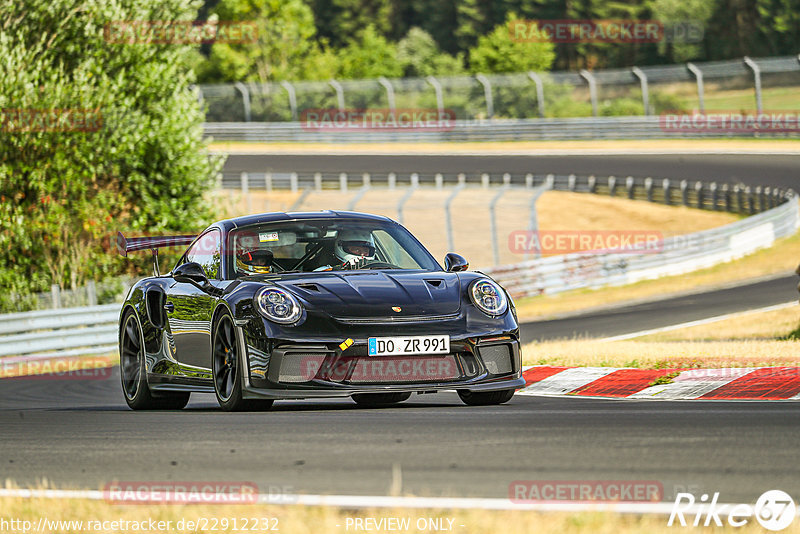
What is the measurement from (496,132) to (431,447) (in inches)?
1879

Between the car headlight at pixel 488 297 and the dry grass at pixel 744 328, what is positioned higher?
the car headlight at pixel 488 297

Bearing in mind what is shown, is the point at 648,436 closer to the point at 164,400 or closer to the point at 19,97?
the point at 164,400

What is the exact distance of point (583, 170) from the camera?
4575cm

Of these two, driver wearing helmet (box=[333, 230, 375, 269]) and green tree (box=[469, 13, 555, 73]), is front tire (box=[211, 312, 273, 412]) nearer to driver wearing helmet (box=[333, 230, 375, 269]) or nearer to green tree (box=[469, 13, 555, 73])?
driver wearing helmet (box=[333, 230, 375, 269])

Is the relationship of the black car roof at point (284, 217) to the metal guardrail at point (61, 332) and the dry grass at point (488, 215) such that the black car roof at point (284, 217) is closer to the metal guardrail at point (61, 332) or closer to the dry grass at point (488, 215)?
the metal guardrail at point (61, 332)

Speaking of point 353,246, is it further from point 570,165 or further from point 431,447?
point 570,165

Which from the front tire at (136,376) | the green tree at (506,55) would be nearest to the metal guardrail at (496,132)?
the green tree at (506,55)

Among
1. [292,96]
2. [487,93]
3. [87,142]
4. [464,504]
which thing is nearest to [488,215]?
[87,142]

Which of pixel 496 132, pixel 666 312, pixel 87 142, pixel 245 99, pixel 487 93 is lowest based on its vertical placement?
pixel 496 132

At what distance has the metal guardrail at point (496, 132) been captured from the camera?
50.8 meters

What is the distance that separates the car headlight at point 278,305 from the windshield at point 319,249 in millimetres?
747

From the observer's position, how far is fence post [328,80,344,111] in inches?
2049

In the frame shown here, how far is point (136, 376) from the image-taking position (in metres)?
10.0

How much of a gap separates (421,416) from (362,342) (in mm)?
619
